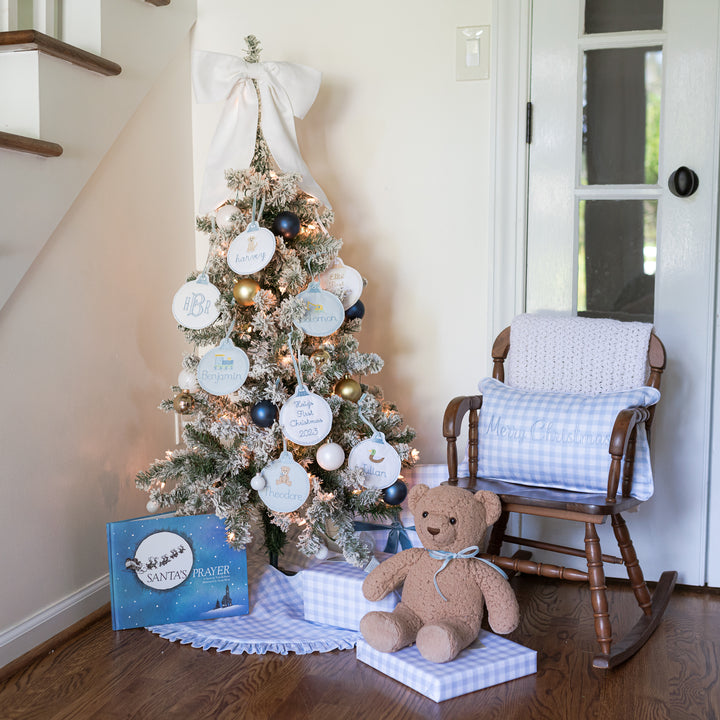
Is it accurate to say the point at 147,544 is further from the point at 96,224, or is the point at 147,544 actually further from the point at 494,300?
the point at 494,300

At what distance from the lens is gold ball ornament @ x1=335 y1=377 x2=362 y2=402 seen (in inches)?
82.6

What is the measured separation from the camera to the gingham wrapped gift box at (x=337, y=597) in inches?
77.1

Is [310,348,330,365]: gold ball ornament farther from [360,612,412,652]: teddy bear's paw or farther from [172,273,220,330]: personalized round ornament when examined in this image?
[360,612,412,652]: teddy bear's paw

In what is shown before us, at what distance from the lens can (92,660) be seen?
73.1 inches

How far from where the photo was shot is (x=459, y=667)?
1706mm

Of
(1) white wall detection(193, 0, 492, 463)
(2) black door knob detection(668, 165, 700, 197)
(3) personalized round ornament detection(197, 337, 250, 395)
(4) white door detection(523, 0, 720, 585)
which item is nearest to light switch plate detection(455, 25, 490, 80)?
(1) white wall detection(193, 0, 492, 463)

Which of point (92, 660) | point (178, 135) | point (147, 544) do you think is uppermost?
point (178, 135)

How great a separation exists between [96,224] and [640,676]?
1.66m

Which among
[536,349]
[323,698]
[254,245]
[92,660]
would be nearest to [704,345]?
[536,349]

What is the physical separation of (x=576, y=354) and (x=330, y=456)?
0.70 m

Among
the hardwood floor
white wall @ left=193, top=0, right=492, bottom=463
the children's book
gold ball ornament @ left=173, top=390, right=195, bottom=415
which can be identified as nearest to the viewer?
the hardwood floor

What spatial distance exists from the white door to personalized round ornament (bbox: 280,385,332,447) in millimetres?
814

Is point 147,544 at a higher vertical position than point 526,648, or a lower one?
higher

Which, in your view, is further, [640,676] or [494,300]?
[494,300]
